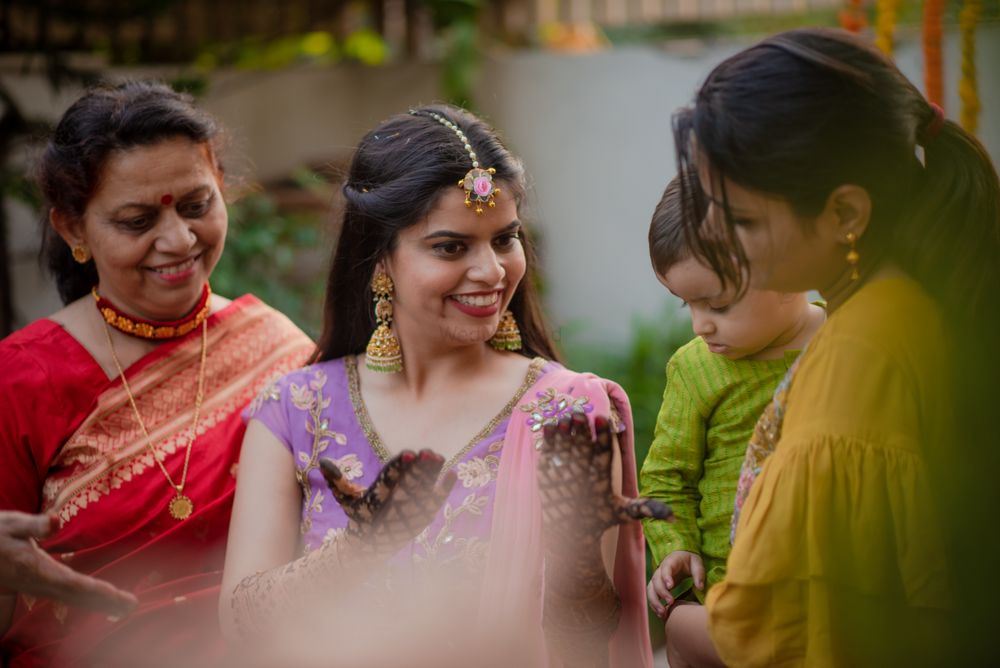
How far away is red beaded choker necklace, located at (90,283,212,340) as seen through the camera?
9.02ft

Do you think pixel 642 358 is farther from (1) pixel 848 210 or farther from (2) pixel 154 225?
(1) pixel 848 210

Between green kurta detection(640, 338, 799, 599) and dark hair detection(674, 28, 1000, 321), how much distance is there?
1.81 ft

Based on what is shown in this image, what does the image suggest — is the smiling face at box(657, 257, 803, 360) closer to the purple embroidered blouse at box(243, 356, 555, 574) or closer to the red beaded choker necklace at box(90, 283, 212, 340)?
the purple embroidered blouse at box(243, 356, 555, 574)

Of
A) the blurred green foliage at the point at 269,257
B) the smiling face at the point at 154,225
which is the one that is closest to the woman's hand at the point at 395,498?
the smiling face at the point at 154,225

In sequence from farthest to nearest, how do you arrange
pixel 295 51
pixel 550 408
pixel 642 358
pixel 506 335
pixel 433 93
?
1. pixel 295 51
2. pixel 433 93
3. pixel 642 358
4. pixel 506 335
5. pixel 550 408

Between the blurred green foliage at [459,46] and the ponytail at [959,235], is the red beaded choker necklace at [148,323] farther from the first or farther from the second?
the blurred green foliage at [459,46]

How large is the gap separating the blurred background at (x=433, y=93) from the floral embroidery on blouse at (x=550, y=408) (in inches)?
98.9

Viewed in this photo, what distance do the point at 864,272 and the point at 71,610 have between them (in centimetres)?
202

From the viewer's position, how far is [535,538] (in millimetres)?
2137

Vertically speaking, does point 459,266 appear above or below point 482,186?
below

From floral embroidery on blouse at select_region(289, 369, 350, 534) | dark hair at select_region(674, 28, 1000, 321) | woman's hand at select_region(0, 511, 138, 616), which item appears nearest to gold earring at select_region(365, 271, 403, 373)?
floral embroidery on blouse at select_region(289, 369, 350, 534)

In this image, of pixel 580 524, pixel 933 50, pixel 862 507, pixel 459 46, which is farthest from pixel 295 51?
pixel 862 507

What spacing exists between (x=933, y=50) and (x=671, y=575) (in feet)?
5.37

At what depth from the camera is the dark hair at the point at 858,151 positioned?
1.49m
